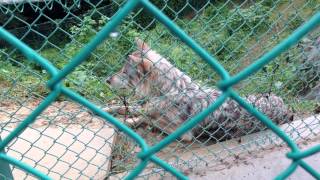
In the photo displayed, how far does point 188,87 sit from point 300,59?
1.34m

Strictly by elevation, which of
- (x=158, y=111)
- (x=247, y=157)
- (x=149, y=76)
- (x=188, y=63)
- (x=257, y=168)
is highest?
(x=188, y=63)

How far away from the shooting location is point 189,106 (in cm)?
391

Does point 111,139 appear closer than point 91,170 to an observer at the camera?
No

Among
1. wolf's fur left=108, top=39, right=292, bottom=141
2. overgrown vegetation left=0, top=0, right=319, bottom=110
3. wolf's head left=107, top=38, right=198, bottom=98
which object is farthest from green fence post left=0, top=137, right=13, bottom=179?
wolf's head left=107, top=38, right=198, bottom=98

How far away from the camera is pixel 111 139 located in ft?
12.2

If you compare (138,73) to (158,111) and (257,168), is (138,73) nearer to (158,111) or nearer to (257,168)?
(158,111)

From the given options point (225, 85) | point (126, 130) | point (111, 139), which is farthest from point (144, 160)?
point (111, 139)

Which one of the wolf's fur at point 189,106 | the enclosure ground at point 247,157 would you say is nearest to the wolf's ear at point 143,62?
the wolf's fur at point 189,106

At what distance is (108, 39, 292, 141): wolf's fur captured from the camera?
3766 millimetres

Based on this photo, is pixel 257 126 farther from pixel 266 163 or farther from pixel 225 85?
pixel 225 85

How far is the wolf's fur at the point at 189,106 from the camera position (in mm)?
3766

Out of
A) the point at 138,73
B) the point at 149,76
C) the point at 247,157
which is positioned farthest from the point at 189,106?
the point at 247,157

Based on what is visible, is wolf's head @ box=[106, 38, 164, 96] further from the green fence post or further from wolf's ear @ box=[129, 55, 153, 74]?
the green fence post

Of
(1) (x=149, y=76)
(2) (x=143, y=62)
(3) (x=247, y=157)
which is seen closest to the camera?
(3) (x=247, y=157)
